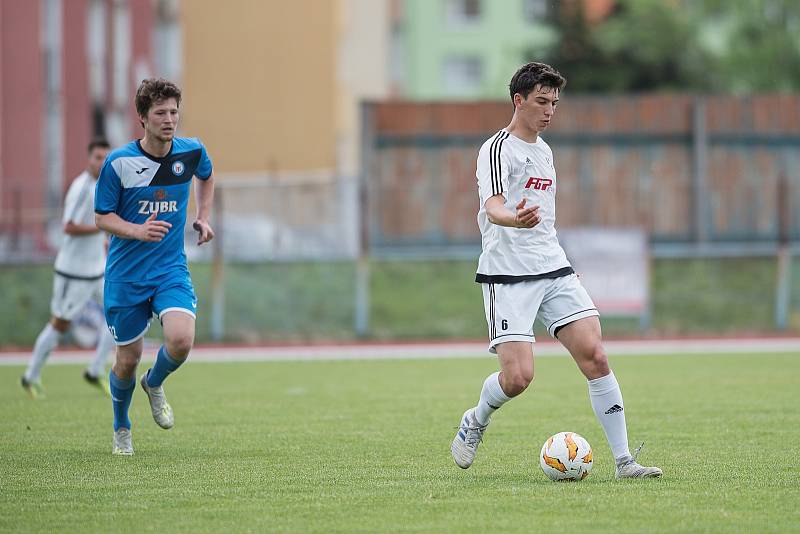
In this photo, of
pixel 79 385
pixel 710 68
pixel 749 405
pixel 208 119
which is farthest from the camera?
pixel 710 68

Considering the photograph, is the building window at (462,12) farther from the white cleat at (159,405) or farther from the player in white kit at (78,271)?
the white cleat at (159,405)

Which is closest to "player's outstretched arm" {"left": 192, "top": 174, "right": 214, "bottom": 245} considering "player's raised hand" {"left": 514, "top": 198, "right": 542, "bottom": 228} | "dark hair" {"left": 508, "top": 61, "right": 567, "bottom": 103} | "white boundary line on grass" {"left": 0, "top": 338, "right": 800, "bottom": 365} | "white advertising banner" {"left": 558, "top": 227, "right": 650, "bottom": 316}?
"dark hair" {"left": 508, "top": 61, "right": 567, "bottom": 103}

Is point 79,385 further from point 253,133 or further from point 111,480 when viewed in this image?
point 253,133

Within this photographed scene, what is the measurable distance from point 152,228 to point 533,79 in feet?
8.72

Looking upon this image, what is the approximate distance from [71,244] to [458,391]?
4263 millimetres

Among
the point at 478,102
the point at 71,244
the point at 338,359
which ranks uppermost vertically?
the point at 478,102

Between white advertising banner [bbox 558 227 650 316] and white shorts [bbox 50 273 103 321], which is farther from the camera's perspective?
white advertising banner [bbox 558 227 650 316]

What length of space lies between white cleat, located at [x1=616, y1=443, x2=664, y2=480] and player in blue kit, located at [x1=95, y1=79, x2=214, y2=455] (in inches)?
118

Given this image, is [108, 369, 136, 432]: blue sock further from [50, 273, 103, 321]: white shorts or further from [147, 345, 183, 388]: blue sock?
[50, 273, 103, 321]: white shorts

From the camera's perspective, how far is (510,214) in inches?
295

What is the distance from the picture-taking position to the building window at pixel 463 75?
69.2m

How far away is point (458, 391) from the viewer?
13.9 metres

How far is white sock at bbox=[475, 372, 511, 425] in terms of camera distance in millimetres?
7992

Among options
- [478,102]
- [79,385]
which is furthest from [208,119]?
[79,385]
